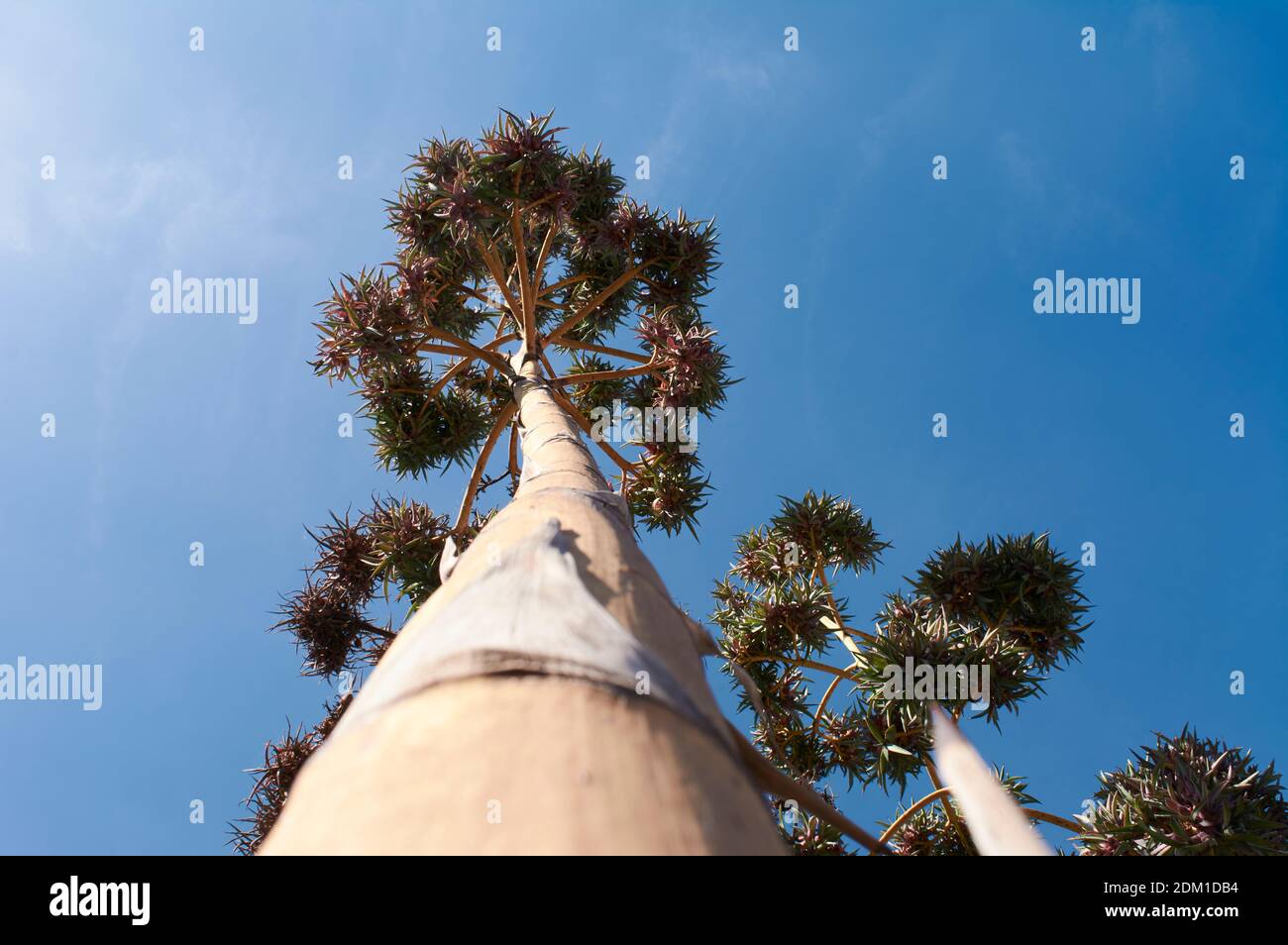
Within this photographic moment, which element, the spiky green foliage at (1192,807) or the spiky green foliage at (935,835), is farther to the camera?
the spiky green foliage at (935,835)

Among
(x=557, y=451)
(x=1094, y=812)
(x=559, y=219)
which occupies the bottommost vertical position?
(x=1094, y=812)

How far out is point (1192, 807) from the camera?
398 cm

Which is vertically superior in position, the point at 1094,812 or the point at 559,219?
the point at 559,219

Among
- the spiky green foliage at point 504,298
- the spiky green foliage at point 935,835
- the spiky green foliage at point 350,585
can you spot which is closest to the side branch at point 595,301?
the spiky green foliage at point 504,298

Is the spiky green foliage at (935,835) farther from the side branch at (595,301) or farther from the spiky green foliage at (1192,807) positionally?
the side branch at (595,301)

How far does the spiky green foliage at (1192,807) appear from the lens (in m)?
3.89

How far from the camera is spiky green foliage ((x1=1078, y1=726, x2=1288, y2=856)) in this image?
389 cm

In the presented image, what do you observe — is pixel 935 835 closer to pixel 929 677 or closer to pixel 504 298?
pixel 929 677

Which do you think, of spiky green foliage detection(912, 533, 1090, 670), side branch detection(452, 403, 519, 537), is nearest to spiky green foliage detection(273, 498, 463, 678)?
side branch detection(452, 403, 519, 537)

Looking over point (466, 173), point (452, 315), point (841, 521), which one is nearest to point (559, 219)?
point (466, 173)

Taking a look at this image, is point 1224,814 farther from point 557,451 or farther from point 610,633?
point 610,633
